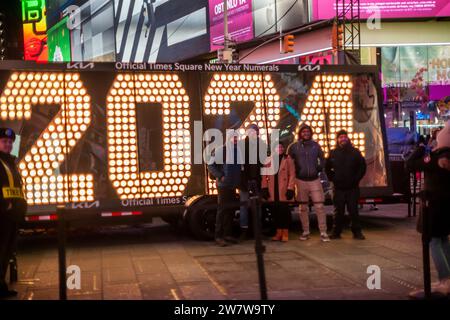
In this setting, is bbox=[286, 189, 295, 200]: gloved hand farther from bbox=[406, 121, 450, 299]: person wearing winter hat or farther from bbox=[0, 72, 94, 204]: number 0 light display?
bbox=[406, 121, 450, 299]: person wearing winter hat

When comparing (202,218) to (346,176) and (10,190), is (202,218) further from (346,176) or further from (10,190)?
(10,190)

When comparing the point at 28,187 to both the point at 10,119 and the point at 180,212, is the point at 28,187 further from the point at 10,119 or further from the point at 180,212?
the point at 180,212

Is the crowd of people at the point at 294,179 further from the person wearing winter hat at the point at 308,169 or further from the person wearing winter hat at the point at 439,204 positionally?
the person wearing winter hat at the point at 439,204

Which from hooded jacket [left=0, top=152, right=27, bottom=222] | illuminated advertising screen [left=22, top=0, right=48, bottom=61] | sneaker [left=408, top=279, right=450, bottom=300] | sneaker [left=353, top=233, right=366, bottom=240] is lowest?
sneaker [left=408, top=279, right=450, bottom=300]

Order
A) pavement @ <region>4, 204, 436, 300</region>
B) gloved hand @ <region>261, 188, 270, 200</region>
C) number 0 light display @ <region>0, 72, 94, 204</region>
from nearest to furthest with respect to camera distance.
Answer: pavement @ <region>4, 204, 436, 300</region> < number 0 light display @ <region>0, 72, 94, 204</region> < gloved hand @ <region>261, 188, 270, 200</region>

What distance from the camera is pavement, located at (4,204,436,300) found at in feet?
24.3

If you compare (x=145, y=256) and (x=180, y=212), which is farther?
(x=180, y=212)

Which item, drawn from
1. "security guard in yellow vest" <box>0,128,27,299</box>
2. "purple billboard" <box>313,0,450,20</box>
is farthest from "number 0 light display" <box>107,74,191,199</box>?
"purple billboard" <box>313,0,450,20</box>

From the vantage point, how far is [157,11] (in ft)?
156

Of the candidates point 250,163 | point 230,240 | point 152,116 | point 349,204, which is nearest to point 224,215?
point 230,240

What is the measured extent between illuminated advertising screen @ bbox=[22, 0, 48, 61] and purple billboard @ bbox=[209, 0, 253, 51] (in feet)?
57.1

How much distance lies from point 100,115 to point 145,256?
2.48 m

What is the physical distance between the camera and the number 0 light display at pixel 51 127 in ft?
33.6

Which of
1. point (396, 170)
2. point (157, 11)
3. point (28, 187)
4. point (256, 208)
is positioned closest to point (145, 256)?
point (28, 187)
